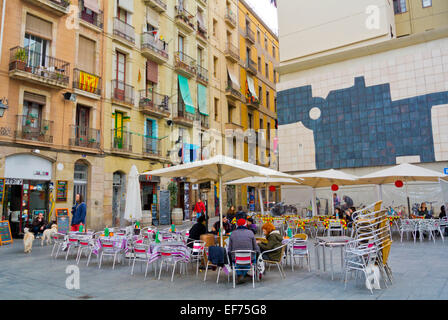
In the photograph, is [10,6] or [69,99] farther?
[69,99]

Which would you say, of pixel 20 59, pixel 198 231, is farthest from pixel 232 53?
pixel 198 231

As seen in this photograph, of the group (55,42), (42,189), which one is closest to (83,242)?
(42,189)

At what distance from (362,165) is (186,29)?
54.1 ft

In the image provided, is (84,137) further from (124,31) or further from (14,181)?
(124,31)

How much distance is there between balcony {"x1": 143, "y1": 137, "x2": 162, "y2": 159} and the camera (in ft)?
70.9

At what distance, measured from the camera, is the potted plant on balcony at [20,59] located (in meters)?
14.7

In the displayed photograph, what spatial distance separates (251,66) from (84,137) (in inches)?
879

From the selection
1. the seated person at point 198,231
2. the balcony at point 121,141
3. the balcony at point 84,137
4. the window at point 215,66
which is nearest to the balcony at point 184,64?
the window at point 215,66

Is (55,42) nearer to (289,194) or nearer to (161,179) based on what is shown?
(161,179)

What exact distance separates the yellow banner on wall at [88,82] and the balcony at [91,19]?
285 centimetres

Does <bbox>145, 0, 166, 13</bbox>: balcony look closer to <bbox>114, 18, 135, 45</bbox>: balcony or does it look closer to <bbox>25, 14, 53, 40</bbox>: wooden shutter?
<bbox>114, 18, 135, 45</bbox>: balcony

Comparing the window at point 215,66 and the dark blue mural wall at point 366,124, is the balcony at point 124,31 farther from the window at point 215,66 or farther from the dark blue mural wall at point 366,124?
the dark blue mural wall at point 366,124

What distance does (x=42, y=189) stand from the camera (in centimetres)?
1595
